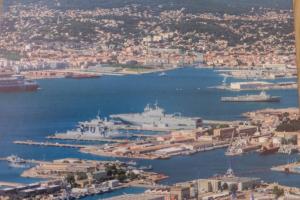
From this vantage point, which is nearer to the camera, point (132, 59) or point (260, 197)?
point (260, 197)

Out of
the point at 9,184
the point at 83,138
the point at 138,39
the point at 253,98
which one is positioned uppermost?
the point at 138,39

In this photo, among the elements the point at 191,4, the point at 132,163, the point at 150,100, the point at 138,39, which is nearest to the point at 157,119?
the point at 150,100

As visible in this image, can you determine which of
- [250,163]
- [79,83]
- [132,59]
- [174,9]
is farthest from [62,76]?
[250,163]

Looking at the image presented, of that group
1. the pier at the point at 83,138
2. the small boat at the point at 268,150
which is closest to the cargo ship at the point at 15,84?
the pier at the point at 83,138

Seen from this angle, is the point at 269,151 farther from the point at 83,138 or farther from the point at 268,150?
the point at 83,138

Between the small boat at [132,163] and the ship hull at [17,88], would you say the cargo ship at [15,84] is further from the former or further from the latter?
the small boat at [132,163]

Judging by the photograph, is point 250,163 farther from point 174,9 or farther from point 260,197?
point 174,9

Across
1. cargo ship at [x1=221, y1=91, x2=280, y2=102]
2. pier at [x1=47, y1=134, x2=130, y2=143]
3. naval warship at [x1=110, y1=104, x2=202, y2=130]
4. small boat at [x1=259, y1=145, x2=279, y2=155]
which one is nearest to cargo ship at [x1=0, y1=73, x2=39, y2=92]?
pier at [x1=47, y1=134, x2=130, y2=143]
